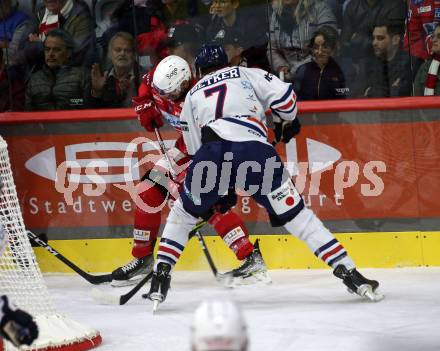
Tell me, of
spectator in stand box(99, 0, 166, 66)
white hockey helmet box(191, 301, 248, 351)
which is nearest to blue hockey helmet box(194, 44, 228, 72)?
spectator in stand box(99, 0, 166, 66)

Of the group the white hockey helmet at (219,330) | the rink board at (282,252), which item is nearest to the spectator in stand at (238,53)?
the rink board at (282,252)

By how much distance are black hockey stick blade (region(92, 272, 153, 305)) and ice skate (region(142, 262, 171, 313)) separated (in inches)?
11.8

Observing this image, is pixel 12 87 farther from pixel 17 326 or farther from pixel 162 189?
pixel 17 326

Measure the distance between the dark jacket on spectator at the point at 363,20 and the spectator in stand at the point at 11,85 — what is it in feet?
5.88

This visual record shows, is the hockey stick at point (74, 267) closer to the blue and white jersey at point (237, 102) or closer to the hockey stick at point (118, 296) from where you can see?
the hockey stick at point (118, 296)

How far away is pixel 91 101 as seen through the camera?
252 inches

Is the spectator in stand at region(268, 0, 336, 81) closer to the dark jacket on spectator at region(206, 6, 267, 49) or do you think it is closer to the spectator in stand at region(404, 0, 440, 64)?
the dark jacket on spectator at region(206, 6, 267, 49)

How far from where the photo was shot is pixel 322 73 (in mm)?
6047

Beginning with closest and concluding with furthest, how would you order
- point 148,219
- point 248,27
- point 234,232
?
point 234,232 → point 148,219 → point 248,27

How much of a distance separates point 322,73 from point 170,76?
95 cm

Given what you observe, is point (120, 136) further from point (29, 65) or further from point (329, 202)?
point (329, 202)

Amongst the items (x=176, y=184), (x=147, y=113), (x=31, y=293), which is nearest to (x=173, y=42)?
(x=147, y=113)

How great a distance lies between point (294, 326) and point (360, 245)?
1.32m

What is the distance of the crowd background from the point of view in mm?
5902
